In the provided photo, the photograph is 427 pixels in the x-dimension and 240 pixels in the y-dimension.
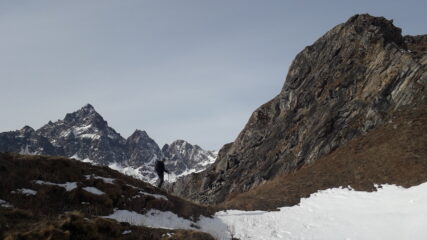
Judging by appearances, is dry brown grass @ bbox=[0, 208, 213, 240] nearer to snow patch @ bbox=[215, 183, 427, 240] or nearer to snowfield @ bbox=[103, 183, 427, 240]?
snowfield @ bbox=[103, 183, 427, 240]

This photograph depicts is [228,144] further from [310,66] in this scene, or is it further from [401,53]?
[401,53]

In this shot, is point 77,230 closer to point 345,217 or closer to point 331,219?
point 331,219

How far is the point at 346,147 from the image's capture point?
3394 centimetres

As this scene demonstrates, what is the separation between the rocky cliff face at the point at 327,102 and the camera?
35.7 meters

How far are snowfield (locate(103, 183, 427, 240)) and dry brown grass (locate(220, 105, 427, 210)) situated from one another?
57.0 inches

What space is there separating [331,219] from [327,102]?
21.6m

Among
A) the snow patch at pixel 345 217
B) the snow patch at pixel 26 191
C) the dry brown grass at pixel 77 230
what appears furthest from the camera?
the snow patch at pixel 345 217

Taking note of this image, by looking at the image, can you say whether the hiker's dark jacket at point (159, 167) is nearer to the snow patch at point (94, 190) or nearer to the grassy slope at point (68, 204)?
the grassy slope at point (68, 204)

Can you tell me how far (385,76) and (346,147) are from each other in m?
8.42

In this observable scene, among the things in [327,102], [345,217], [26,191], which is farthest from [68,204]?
[327,102]

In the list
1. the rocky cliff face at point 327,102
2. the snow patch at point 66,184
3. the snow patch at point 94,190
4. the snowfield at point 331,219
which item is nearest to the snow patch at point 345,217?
Answer: the snowfield at point 331,219

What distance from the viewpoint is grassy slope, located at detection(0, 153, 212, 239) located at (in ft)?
38.5

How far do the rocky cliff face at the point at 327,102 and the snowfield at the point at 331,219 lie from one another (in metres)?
11.1

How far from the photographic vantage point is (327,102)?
41.8 metres
